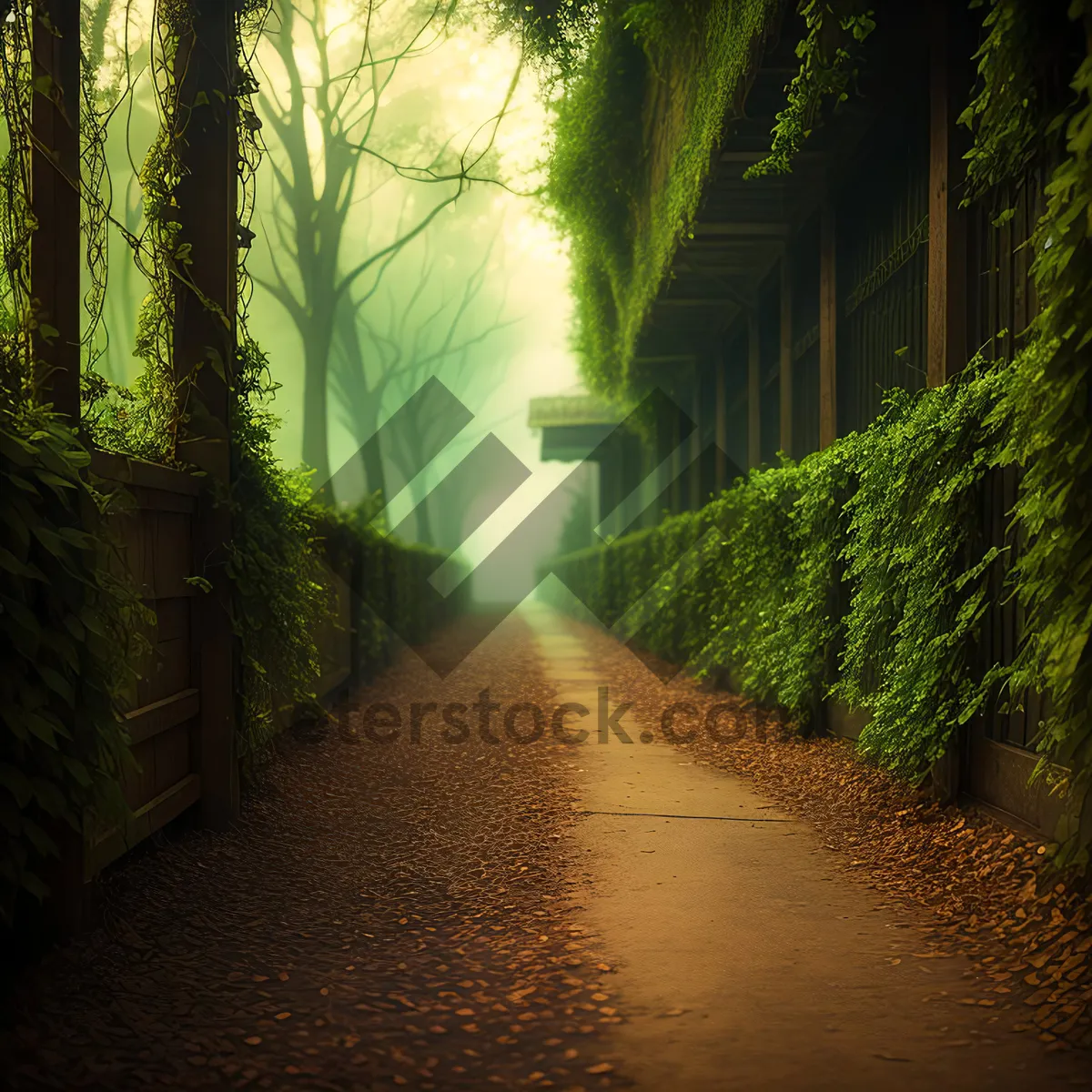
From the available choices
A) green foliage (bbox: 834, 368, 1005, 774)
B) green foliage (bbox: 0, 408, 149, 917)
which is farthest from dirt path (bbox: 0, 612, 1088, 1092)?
green foliage (bbox: 834, 368, 1005, 774)

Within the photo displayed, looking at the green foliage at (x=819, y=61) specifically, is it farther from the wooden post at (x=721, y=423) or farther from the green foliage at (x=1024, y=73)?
the wooden post at (x=721, y=423)

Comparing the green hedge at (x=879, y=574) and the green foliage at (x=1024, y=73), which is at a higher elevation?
the green foliage at (x=1024, y=73)

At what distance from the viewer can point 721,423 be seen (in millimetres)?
14109

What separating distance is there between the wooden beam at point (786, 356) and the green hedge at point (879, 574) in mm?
1081

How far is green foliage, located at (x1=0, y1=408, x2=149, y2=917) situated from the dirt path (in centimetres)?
55

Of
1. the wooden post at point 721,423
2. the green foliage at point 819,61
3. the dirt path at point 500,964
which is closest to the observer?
the dirt path at point 500,964

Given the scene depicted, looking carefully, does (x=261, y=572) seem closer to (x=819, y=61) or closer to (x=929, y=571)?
(x=929, y=571)

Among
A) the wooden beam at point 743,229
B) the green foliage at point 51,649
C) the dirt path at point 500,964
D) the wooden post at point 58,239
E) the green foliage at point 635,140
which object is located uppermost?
the green foliage at point 635,140

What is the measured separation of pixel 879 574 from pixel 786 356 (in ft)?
17.1

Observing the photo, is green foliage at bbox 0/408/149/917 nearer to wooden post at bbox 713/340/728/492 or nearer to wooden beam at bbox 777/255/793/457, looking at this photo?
wooden beam at bbox 777/255/793/457

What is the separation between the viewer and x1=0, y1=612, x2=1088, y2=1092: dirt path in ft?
9.52

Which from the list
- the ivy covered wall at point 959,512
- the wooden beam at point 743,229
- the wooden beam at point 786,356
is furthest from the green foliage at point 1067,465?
the wooden beam at point 786,356

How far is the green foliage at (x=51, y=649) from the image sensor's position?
10.00 ft

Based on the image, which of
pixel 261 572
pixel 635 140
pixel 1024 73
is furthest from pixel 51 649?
pixel 635 140
